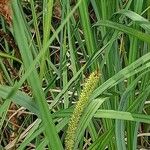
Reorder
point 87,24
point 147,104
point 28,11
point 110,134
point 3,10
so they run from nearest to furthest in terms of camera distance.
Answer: point 3,10
point 110,134
point 87,24
point 147,104
point 28,11

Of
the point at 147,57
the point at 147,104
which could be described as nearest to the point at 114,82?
the point at 147,57

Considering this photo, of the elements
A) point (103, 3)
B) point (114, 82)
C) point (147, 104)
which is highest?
point (103, 3)

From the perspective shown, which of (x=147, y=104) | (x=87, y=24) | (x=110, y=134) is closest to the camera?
(x=110, y=134)

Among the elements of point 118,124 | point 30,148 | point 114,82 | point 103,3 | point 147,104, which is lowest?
point 30,148

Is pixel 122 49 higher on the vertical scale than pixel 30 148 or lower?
higher

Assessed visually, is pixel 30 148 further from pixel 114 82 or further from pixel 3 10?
pixel 3 10

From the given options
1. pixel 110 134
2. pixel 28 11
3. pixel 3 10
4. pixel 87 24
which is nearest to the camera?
pixel 3 10

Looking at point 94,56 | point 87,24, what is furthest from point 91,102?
point 87,24

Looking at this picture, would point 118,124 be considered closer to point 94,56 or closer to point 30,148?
point 94,56

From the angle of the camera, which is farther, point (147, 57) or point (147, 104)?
point (147, 104)
